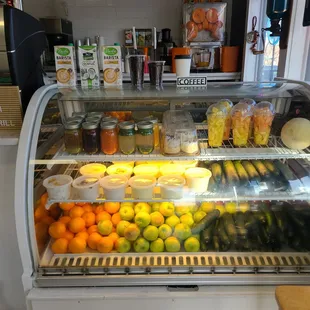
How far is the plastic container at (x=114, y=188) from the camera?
5.22 feet

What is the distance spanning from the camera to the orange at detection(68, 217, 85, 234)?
173 centimetres

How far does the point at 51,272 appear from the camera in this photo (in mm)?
1505

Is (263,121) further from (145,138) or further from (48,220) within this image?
(48,220)

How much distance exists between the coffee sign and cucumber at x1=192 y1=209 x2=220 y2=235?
110cm

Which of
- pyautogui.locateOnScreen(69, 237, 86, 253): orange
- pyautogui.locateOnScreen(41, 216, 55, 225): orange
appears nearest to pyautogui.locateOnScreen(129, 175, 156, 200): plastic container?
pyautogui.locateOnScreen(69, 237, 86, 253): orange

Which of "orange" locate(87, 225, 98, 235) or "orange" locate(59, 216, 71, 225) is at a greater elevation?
"orange" locate(59, 216, 71, 225)

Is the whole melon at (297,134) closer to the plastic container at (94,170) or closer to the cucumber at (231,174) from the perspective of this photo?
the cucumber at (231,174)

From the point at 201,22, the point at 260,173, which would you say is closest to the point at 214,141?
the point at 260,173

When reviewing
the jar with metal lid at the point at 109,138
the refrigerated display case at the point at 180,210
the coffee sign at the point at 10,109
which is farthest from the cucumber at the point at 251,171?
the coffee sign at the point at 10,109

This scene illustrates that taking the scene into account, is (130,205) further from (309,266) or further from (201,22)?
(201,22)

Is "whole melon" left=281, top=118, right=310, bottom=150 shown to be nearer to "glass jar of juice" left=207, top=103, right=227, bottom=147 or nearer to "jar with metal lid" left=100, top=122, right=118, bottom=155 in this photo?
"glass jar of juice" left=207, top=103, right=227, bottom=147

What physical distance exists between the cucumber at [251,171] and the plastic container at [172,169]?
0.36 m

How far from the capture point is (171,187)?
1599mm

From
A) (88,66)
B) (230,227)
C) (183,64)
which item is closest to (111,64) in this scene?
(88,66)
